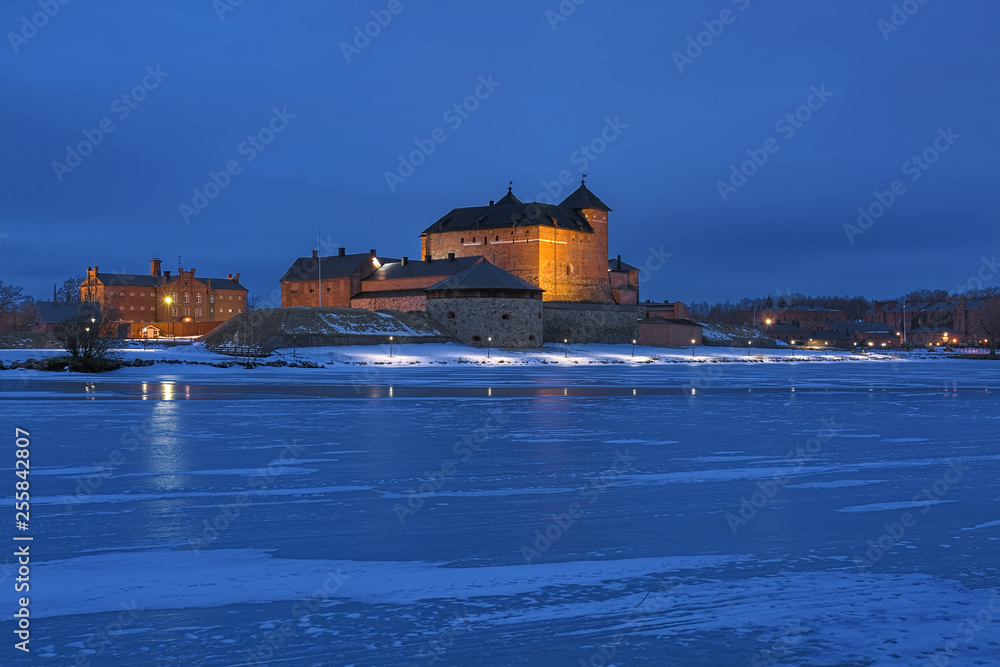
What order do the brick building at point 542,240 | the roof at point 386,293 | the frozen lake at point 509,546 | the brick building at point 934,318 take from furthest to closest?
the brick building at point 934,318 < the brick building at point 542,240 < the roof at point 386,293 < the frozen lake at point 509,546

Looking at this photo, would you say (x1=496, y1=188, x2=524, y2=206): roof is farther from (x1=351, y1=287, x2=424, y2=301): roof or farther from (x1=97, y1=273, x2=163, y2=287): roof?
(x1=97, y1=273, x2=163, y2=287): roof

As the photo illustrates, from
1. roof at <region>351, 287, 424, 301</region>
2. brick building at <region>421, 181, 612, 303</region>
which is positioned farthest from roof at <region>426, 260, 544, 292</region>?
brick building at <region>421, 181, 612, 303</region>

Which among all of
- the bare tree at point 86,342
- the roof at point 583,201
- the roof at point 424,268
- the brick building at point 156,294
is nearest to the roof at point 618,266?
the roof at point 583,201

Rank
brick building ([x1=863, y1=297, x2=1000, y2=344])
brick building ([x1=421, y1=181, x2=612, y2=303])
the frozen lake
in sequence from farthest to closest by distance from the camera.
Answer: brick building ([x1=863, y1=297, x2=1000, y2=344]), brick building ([x1=421, y1=181, x2=612, y2=303]), the frozen lake

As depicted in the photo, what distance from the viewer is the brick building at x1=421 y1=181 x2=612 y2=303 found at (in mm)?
72688

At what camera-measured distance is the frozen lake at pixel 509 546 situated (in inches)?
169

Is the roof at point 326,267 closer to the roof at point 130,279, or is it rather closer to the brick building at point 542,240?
the brick building at point 542,240

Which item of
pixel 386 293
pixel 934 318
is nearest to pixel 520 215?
pixel 386 293

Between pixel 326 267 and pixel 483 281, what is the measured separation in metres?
22.3

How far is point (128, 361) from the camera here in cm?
3481

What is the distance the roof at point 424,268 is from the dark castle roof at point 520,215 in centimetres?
603

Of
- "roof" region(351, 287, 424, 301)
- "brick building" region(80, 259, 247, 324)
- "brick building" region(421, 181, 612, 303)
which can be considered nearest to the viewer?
"roof" region(351, 287, 424, 301)

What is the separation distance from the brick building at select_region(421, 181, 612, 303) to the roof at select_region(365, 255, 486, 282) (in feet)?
8.13

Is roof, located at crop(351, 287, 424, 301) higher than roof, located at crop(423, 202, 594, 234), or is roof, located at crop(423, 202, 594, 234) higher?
roof, located at crop(423, 202, 594, 234)
